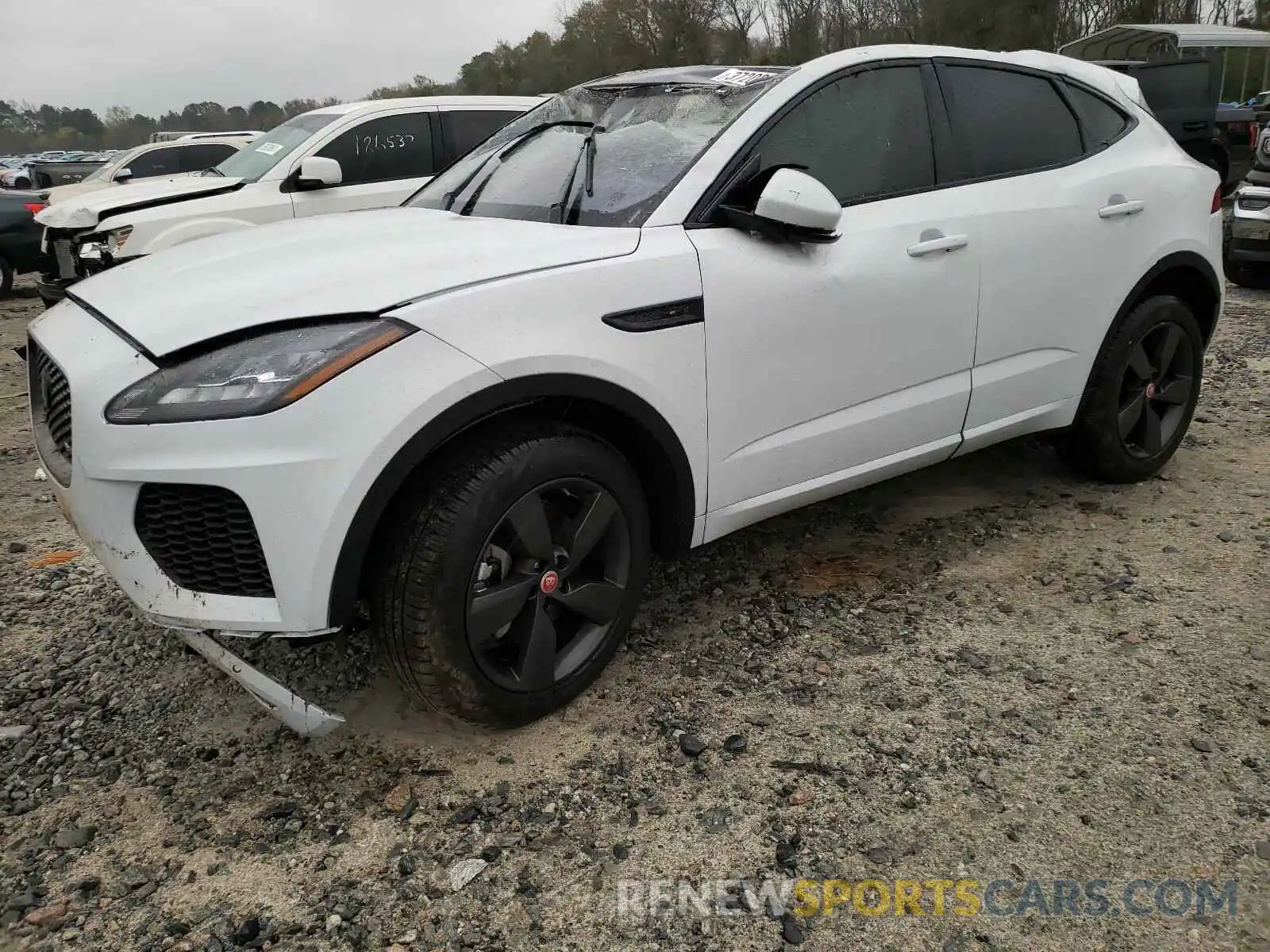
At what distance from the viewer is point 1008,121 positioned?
A: 321 cm

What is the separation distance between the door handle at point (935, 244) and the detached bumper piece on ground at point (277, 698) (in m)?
2.05

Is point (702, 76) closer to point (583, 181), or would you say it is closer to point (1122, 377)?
point (583, 181)

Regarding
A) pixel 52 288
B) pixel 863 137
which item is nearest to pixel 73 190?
pixel 52 288

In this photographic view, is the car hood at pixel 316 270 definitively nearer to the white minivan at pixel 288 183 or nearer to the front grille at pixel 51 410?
the front grille at pixel 51 410

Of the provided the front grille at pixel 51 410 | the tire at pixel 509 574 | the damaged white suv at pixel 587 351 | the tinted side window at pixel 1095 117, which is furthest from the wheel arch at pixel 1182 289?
the front grille at pixel 51 410

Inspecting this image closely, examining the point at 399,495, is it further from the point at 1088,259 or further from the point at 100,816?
the point at 1088,259

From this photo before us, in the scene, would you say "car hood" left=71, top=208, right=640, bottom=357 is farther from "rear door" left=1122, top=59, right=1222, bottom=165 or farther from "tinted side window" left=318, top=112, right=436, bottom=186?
"rear door" left=1122, top=59, right=1222, bottom=165

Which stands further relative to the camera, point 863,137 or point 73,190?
point 73,190

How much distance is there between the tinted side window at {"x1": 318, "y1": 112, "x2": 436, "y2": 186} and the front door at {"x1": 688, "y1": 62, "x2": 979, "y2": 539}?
4716mm

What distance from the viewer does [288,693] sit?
2068 mm

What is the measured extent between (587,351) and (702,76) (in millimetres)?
1244

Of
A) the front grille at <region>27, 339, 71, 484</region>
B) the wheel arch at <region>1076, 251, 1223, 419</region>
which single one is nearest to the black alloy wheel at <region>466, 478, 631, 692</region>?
the front grille at <region>27, 339, 71, 484</region>

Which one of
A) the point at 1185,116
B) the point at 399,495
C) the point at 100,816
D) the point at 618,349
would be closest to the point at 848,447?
the point at 618,349

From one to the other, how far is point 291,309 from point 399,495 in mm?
457
